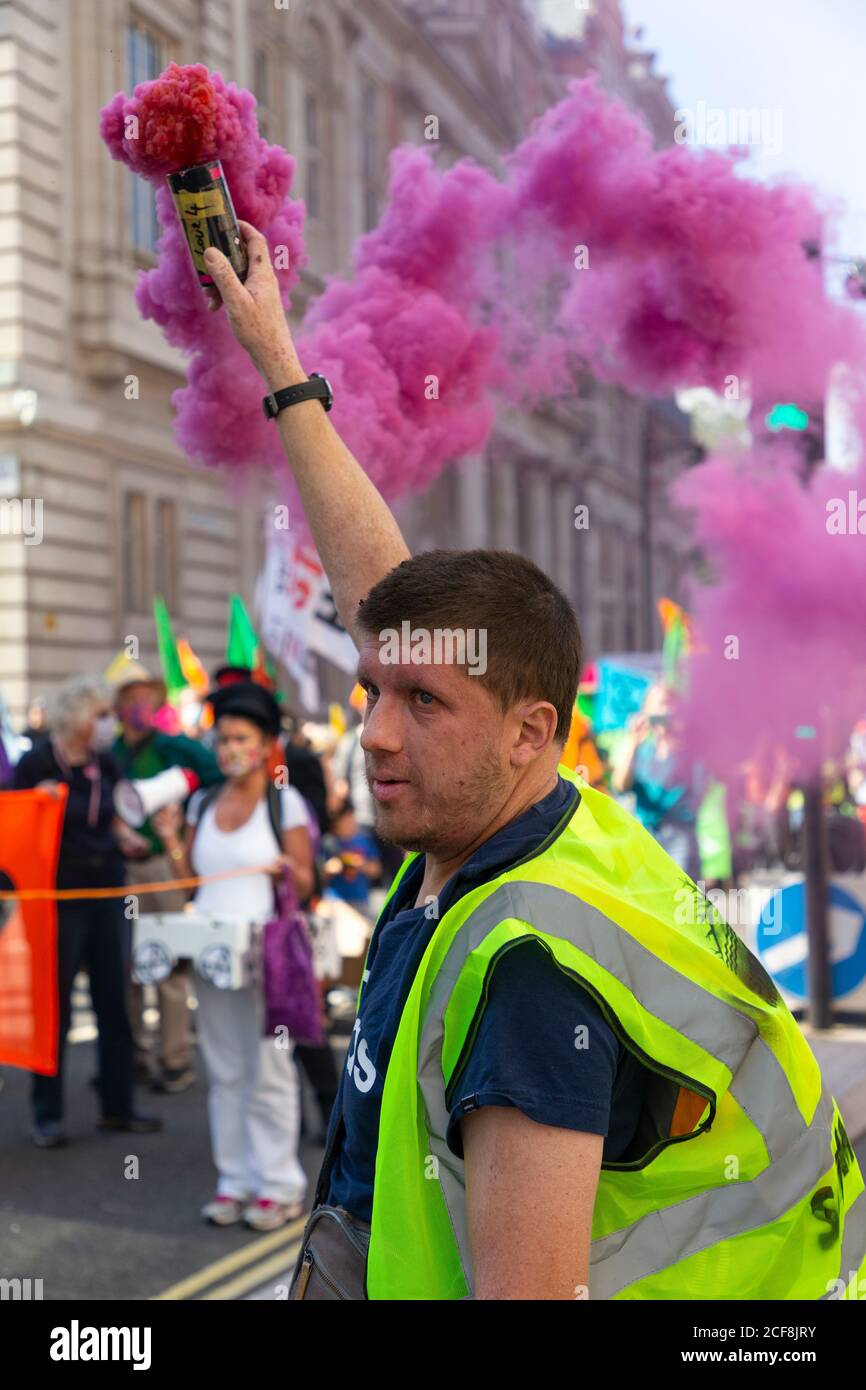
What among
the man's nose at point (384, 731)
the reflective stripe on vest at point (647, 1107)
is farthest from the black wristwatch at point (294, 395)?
the reflective stripe on vest at point (647, 1107)

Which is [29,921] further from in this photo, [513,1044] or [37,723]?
[513,1044]

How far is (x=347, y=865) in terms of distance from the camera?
8570mm

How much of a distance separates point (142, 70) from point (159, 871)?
10458 mm

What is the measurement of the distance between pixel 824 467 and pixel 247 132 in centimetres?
362

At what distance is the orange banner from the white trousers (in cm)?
106

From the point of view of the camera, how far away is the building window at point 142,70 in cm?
1445

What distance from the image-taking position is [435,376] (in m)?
3.24

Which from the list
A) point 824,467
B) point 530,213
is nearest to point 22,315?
point 824,467

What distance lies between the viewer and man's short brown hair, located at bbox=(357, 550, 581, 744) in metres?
1.47

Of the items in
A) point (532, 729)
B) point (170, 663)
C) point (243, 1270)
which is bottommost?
point (243, 1270)

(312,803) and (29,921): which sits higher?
(312,803)

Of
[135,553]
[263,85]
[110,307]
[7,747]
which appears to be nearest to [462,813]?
[7,747]

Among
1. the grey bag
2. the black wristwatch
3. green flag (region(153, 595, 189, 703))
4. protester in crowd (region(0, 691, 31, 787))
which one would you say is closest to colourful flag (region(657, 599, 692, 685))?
green flag (region(153, 595, 189, 703))

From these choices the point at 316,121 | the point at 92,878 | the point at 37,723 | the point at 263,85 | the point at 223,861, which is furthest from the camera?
the point at 316,121
